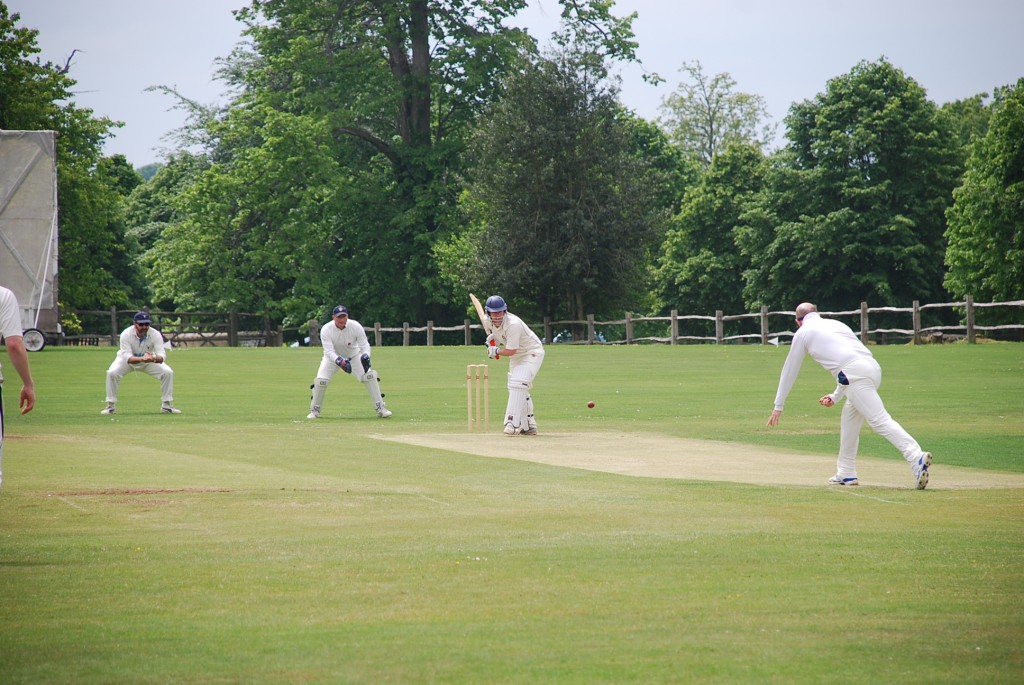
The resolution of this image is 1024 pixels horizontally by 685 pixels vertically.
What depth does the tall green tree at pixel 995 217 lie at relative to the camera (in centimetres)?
5084

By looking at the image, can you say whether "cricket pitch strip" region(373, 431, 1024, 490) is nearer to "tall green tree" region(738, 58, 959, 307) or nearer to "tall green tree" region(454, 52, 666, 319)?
"tall green tree" region(454, 52, 666, 319)

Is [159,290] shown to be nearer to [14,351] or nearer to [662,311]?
[662,311]

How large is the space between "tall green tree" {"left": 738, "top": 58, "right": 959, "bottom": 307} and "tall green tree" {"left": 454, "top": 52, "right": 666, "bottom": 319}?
778 cm

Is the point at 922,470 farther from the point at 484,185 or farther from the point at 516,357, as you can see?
the point at 484,185

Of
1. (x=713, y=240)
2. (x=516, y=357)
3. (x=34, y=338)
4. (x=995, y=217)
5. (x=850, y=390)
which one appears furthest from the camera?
(x=713, y=240)

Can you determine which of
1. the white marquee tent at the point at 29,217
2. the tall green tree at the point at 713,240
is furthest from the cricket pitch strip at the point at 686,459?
the tall green tree at the point at 713,240

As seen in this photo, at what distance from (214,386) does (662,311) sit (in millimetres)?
42737

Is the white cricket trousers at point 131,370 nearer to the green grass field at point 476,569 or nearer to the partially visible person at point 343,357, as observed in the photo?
the partially visible person at point 343,357

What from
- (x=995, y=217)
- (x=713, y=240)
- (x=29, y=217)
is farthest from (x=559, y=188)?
(x=29, y=217)

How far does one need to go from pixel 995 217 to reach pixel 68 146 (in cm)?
3759

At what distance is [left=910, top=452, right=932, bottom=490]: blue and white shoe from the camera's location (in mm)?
11812

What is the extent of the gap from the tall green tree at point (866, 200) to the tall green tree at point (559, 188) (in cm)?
778

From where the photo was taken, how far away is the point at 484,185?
54906 mm

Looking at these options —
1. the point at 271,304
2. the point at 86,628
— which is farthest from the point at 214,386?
the point at 271,304
